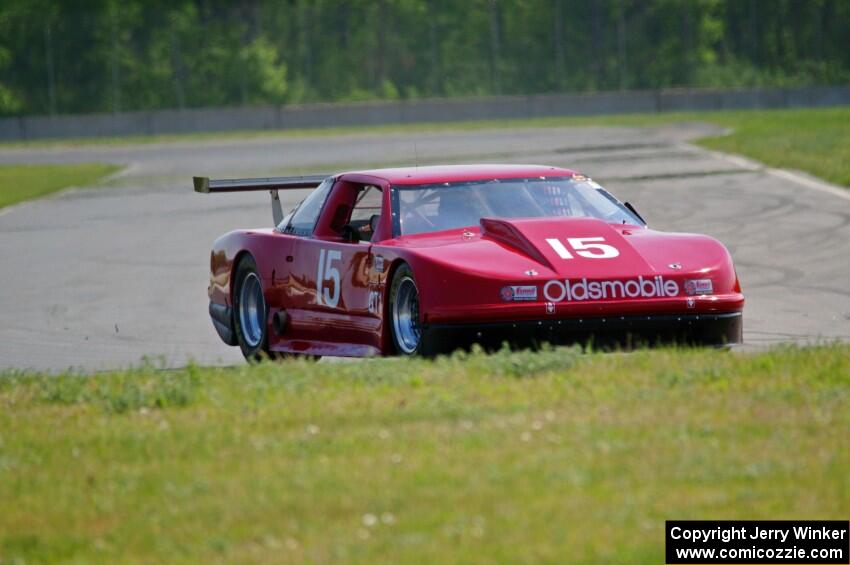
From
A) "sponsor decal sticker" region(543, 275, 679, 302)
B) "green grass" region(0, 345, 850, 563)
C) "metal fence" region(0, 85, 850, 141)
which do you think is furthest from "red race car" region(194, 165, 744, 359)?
"metal fence" region(0, 85, 850, 141)

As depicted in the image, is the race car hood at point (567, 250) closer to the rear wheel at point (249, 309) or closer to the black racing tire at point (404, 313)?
the black racing tire at point (404, 313)

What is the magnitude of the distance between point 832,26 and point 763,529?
90.7 m

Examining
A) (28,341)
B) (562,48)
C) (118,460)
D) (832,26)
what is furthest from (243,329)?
(832,26)

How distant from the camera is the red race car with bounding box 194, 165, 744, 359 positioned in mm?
9953

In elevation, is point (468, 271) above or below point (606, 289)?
above

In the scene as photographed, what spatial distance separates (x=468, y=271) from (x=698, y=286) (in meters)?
1.43

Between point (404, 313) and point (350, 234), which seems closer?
point (404, 313)

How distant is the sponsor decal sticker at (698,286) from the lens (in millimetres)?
10211

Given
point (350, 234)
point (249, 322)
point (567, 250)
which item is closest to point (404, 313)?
point (567, 250)

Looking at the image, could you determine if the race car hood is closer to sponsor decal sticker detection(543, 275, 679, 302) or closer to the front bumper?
sponsor decal sticker detection(543, 275, 679, 302)

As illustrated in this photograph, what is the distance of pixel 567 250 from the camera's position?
10.2 metres

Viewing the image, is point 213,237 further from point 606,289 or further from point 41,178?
point 41,178

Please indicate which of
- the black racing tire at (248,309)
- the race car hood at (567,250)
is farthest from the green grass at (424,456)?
the black racing tire at (248,309)

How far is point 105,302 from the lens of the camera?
620 inches
